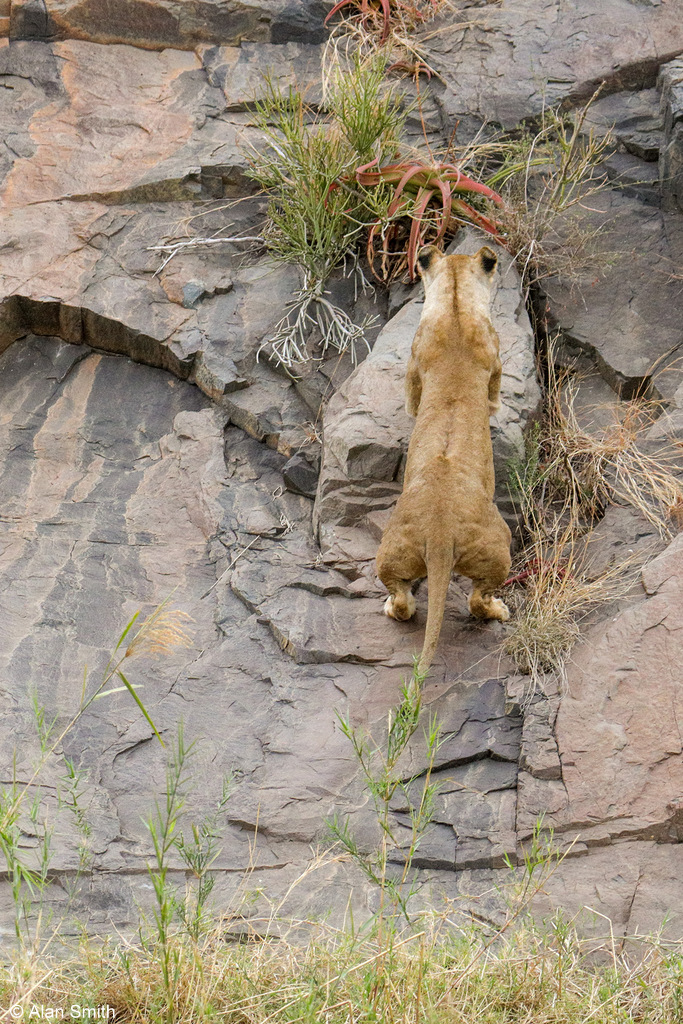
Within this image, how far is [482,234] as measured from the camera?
288 inches

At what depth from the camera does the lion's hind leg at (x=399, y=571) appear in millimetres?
5426

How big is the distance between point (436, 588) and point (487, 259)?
89.4 inches

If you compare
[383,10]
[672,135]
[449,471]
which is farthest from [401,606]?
[383,10]

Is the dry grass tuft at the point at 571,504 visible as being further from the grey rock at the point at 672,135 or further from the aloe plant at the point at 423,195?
the grey rock at the point at 672,135

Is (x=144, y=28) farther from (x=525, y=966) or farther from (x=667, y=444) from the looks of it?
(x=525, y=966)

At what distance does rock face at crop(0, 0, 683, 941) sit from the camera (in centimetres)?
488

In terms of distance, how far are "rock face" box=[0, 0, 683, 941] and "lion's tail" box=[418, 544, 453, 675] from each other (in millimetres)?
397

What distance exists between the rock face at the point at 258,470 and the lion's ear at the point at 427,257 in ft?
1.41

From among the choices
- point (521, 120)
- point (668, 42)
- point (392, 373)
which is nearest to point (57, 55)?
point (521, 120)

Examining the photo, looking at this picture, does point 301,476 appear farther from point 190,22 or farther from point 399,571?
point 190,22

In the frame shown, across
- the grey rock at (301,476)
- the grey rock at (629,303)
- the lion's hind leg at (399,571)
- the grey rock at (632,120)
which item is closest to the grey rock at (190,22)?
the grey rock at (632,120)

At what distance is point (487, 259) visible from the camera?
6.41 m

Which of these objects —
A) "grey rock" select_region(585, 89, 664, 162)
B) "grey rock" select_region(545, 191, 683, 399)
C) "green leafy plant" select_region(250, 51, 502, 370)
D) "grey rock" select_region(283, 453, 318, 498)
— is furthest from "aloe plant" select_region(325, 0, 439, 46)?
"grey rock" select_region(283, 453, 318, 498)

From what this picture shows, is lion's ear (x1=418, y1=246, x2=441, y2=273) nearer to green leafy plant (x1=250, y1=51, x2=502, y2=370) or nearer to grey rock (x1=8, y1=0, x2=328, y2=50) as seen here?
green leafy plant (x1=250, y1=51, x2=502, y2=370)
